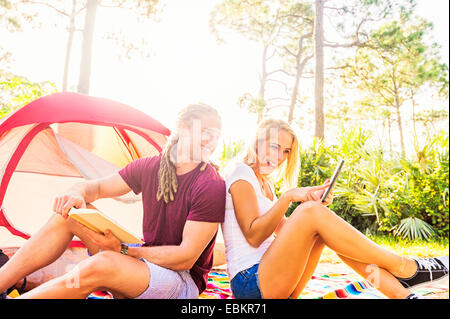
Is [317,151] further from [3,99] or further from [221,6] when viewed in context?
Result: [221,6]

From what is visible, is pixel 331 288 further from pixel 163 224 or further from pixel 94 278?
pixel 94 278

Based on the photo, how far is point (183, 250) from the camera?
5.54 ft

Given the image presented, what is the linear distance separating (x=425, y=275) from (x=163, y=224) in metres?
1.11

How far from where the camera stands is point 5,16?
31.8ft

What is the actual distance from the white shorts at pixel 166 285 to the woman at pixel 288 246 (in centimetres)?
20

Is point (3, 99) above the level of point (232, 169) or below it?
above

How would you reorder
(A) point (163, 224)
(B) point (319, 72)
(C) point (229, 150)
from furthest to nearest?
1. (B) point (319, 72)
2. (C) point (229, 150)
3. (A) point (163, 224)

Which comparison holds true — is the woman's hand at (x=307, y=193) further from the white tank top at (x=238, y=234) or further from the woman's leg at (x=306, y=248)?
the white tank top at (x=238, y=234)

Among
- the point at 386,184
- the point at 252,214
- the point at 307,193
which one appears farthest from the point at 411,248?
the point at 252,214

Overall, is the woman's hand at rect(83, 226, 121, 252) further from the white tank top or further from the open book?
the white tank top

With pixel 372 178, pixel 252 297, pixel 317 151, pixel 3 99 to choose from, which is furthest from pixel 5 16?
pixel 252 297

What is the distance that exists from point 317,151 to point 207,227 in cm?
482

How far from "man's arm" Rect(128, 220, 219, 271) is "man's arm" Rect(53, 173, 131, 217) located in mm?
342
